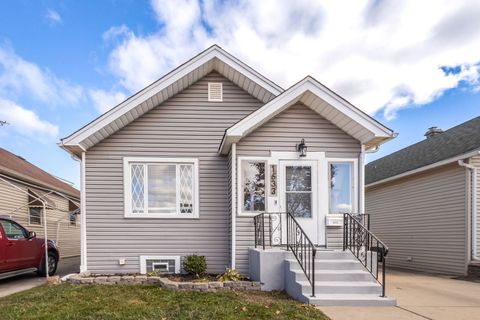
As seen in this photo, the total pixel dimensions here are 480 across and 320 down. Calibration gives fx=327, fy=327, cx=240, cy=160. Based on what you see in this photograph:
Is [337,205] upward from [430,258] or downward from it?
upward

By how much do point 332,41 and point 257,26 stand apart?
3.58m

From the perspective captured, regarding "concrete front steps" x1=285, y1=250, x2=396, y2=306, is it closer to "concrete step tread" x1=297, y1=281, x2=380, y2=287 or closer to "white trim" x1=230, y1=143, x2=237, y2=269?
"concrete step tread" x1=297, y1=281, x2=380, y2=287

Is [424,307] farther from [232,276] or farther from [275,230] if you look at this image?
[232,276]

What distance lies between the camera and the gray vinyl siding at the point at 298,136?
23.4 feet

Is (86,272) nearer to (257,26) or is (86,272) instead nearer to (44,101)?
(257,26)

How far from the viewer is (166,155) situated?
795 cm

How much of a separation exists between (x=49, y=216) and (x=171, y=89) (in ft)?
33.9

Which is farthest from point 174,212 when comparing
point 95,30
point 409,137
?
point 409,137

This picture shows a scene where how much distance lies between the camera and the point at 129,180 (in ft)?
25.6

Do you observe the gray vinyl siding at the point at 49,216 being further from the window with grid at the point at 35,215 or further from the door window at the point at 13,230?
the door window at the point at 13,230

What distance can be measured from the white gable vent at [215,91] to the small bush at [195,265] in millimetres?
3863

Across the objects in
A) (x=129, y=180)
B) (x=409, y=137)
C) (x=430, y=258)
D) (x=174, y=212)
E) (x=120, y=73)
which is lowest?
(x=430, y=258)

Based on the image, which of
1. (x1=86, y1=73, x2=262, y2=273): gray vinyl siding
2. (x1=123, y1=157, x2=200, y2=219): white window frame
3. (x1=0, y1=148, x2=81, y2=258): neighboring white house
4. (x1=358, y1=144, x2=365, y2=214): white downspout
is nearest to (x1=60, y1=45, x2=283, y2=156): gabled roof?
(x1=86, y1=73, x2=262, y2=273): gray vinyl siding

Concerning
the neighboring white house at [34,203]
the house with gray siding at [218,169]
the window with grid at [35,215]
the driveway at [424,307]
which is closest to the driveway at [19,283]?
the house with gray siding at [218,169]
